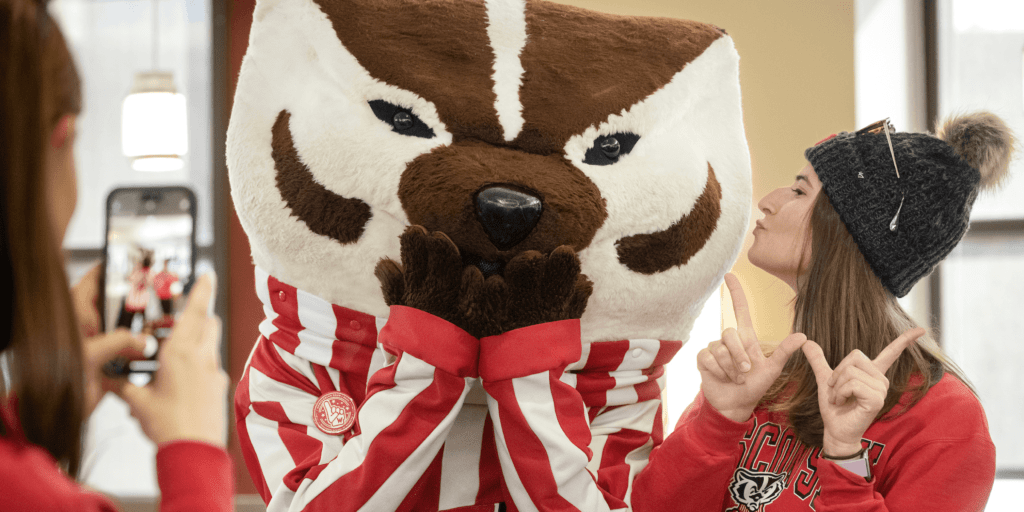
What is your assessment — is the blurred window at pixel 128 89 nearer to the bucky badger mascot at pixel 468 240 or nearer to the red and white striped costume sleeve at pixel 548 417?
the bucky badger mascot at pixel 468 240

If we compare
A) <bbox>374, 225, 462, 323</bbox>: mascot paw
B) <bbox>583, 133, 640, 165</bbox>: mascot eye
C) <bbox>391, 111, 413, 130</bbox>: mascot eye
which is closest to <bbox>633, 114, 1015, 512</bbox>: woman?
<bbox>583, 133, 640, 165</bbox>: mascot eye

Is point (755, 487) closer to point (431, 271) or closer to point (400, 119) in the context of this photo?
point (431, 271)

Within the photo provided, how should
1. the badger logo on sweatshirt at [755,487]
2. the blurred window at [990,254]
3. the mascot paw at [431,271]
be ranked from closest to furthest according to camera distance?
1. the mascot paw at [431,271]
2. the badger logo on sweatshirt at [755,487]
3. the blurred window at [990,254]

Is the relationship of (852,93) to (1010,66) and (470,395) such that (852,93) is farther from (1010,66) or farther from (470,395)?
(470,395)

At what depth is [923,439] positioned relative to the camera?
1.06 m

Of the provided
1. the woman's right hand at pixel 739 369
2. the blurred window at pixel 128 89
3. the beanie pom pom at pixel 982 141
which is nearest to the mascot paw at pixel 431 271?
the woman's right hand at pixel 739 369

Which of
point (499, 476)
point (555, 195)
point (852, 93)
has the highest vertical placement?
point (852, 93)

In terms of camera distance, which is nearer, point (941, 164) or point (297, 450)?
point (297, 450)

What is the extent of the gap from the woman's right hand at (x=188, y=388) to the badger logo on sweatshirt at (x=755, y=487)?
0.81 meters

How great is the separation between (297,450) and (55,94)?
1.94 feet

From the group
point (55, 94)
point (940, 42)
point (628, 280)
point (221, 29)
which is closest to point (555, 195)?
point (628, 280)

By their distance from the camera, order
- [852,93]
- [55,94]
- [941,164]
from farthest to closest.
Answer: [852,93], [941,164], [55,94]

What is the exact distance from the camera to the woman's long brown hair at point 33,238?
1.76ft

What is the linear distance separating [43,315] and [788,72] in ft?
8.80
